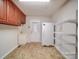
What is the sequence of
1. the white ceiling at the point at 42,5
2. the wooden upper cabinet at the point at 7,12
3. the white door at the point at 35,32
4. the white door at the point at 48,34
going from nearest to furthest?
the wooden upper cabinet at the point at 7,12, the white ceiling at the point at 42,5, the white door at the point at 48,34, the white door at the point at 35,32

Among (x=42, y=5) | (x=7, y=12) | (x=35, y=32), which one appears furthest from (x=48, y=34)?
(x=7, y=12)

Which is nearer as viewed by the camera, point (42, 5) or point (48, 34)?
point (42, 5)

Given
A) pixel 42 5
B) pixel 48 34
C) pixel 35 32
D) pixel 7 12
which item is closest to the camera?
pixel 7 12

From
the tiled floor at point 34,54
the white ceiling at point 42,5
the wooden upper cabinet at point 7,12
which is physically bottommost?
the tiled floor at point 34,54

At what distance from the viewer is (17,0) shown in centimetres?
363

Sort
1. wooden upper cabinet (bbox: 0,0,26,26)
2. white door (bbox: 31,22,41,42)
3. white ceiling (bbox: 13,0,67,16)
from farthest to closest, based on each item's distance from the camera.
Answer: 1. white door (bbox: 31,22,41,42)
2. white ceiling (bbox: 13,0,67,16)
3. wooden upper cabinet (bbox: 0,0,26,26)

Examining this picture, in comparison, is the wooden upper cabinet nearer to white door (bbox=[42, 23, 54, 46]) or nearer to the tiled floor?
the tiled floor

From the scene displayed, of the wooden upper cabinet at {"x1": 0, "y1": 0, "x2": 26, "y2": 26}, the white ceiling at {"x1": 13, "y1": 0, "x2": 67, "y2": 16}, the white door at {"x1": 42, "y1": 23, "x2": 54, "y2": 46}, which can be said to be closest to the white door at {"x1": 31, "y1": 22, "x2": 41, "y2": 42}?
the white door at {"x1": 42, "y1": 23, "x2": 54, "y2": 46}

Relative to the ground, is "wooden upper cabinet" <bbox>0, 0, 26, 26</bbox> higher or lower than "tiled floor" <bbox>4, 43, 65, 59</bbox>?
higher

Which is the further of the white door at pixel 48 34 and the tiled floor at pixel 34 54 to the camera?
the white door at pixel 48 34

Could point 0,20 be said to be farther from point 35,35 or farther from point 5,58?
point 35,35

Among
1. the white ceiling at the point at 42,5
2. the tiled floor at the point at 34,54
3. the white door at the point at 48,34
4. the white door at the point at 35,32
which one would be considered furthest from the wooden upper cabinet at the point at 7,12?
the white door at the point at 35,32

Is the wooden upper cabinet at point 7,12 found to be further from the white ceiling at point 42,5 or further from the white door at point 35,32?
the white door at point 35,32

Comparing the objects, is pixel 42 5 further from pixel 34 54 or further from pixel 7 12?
pixel 34 54
